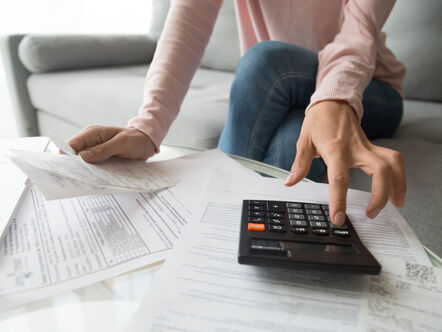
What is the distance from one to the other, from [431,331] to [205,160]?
0.36 meters

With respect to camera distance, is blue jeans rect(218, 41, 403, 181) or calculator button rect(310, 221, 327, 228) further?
blue jeans rect(218, 41, 403, 181)

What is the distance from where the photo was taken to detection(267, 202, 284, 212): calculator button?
0.34 metres

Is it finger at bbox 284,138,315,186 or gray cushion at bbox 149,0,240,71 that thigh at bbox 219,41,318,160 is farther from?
gray cushion at bbox 149,0,240,71

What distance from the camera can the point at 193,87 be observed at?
3.90ft

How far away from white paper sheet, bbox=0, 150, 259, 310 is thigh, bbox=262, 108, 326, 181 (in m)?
0.21

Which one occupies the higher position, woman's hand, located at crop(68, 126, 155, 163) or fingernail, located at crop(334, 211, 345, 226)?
fingernail, located at crop(334, 211, 345, 226)

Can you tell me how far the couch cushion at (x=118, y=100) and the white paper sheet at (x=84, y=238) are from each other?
429 millimetres

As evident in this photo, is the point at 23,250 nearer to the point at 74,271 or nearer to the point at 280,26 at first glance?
the point at 74,271

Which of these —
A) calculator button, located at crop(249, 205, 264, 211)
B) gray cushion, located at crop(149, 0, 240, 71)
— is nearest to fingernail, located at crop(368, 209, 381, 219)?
calculator button, located at crop(249, 205, 264, 211)

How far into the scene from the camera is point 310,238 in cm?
29

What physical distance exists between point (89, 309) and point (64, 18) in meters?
2.50

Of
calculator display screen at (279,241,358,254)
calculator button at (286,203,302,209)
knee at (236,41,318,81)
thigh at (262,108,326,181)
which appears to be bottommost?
thigh at (262,108,326,181)

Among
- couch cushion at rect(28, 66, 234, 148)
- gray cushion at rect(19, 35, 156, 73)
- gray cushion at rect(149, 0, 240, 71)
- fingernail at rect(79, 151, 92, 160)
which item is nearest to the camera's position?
fingernail at rect(79, 151, 92, 160)

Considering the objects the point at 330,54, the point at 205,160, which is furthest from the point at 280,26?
the point at 205,160
